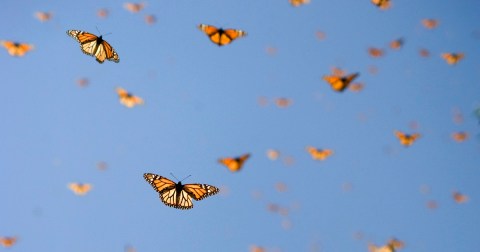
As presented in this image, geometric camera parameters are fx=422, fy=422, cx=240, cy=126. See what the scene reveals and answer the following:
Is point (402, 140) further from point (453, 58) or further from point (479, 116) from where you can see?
point (479, 116)

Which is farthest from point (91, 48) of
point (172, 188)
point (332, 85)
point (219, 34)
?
point (332, 85)

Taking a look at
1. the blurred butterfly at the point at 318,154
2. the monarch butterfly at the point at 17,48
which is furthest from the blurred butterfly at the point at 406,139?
the monarch butterfly at the point at 17,48

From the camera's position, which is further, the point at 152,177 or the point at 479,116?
the point at 479,116

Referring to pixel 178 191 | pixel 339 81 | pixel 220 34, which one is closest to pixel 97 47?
pixel 220 34

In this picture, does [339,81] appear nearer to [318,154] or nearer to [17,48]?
[318,154]

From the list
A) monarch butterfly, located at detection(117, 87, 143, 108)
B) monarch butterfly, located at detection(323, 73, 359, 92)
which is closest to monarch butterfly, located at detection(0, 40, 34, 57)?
monarch butterfly, located at detection(117, 87, 143, 108)

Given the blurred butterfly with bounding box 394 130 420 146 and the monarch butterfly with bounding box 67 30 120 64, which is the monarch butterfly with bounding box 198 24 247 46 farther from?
the blurred butterfly with bounding box 394 130 420 146
